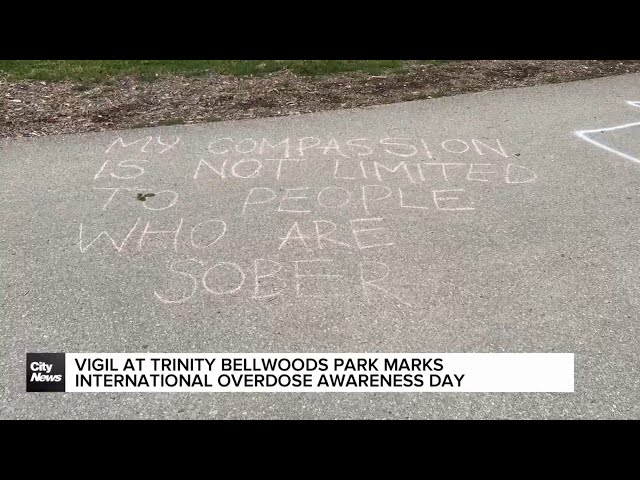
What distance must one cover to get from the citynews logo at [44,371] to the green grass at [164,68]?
4649 mm

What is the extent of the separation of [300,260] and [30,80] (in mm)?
4949

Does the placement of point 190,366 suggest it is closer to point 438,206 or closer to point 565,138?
point 438,206

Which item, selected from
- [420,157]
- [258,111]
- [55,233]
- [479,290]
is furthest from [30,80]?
[479,290]

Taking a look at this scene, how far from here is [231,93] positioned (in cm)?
613

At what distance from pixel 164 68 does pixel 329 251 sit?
4513mm

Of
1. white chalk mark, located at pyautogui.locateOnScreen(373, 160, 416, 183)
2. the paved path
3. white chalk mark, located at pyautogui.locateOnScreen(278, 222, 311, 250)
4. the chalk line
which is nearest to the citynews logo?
the paved path

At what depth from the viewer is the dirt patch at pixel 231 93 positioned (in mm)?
5453

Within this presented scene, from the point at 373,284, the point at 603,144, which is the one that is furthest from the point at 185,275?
the point at 603,144

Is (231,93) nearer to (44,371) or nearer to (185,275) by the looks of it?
(185,275)

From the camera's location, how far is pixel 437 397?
2467 millimetres

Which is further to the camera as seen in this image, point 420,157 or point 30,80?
point 30,80

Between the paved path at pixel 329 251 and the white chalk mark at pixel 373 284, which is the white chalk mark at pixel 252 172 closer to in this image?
the paved path at pixel 329 251

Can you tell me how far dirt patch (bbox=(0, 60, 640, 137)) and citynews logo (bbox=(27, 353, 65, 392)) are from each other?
3.14 meters

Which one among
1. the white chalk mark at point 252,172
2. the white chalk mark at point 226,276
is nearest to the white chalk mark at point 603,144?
the white chalk mark at point 252,172
